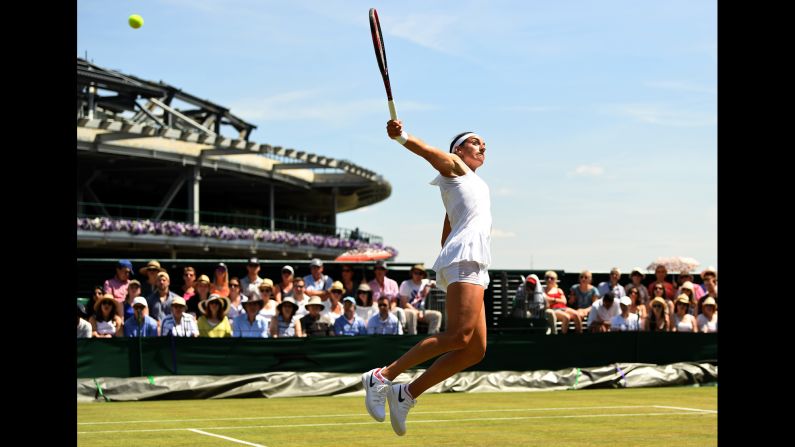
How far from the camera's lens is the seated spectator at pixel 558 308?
17203mm

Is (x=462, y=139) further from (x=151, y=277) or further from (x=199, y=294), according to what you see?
(x=151, y=277)

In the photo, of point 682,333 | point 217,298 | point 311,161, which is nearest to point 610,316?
point 682,333

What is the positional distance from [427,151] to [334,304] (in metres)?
9.71

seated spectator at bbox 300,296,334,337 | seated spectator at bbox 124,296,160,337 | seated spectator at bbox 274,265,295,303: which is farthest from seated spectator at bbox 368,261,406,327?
seated spectator at bbox 124,296,160,337

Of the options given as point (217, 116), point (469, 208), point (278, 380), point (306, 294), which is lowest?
point (278, 380)

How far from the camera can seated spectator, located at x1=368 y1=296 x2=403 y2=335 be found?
1566 cm

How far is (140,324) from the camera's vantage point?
1468 cm

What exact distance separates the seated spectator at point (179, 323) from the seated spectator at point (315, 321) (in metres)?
1.56

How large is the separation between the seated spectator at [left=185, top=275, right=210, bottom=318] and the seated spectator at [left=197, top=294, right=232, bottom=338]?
40cm

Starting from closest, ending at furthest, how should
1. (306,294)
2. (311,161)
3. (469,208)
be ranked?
(469,208) → (306,294) → (311,161)
